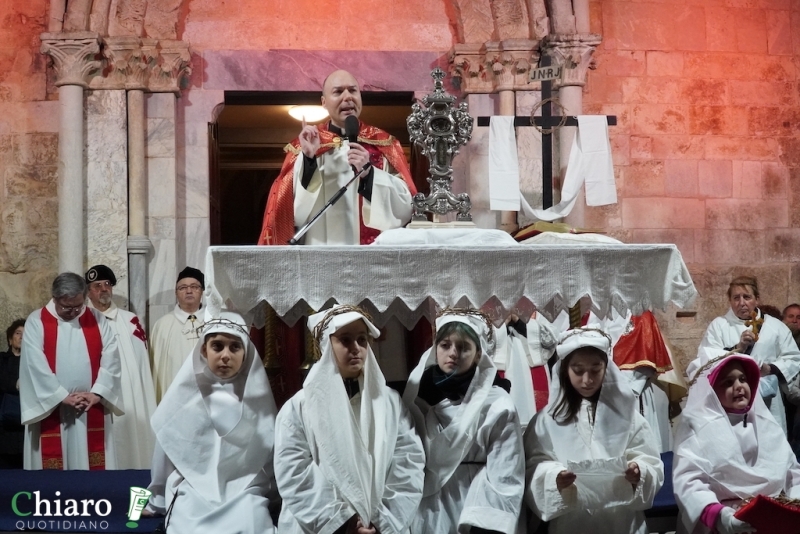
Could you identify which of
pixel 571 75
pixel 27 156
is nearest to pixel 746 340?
pixel 571 75

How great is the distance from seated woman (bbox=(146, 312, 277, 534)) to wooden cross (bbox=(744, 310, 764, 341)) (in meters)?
3.71

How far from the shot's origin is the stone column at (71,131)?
29.3 ft

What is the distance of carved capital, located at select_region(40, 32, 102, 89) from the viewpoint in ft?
29.4

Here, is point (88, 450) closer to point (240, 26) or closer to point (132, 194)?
point (132, 194)

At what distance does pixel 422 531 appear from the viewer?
4.85 m

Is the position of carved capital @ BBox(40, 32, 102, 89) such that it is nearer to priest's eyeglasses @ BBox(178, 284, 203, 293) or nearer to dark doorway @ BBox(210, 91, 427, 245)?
priest's eyeglasses @ BBox(178, 284, 203, 293)

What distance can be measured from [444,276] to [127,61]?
5.14m

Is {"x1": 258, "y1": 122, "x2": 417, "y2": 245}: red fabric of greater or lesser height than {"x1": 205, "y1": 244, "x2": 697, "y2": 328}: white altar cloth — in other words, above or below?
above

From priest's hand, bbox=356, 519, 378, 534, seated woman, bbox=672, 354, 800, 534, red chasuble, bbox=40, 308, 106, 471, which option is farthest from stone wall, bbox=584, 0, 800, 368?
priest's hand, bbox=356, 519, 378, 534

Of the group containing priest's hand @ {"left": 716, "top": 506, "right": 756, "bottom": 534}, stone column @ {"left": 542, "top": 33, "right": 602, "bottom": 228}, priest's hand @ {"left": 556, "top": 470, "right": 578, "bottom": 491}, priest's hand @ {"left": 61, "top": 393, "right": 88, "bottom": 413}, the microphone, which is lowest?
priest's hand @ {"left": 716, "top": 506, "right": 756, "bottom": 534}

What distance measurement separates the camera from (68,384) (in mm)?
7527

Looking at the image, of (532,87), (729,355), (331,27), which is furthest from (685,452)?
(331,27)

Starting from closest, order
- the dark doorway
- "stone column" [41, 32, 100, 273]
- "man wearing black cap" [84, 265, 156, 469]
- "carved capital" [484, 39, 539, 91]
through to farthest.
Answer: "man wearing black cap" [84, 265, 156, 469] < "stone column" [41, 32, 100, 273] < "carved capital" [484, 39, 539, 91] < the dark doorway

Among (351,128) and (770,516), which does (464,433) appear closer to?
(770,516)
